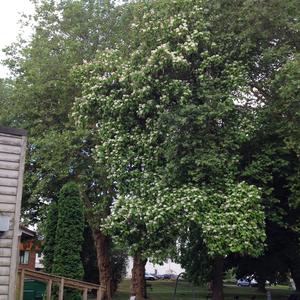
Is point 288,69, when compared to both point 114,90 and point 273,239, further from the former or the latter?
point 273,239

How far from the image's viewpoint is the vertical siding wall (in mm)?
9258

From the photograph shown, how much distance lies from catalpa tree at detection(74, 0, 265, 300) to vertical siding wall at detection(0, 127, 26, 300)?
765 centimetres

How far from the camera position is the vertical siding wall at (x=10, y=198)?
9258 mm

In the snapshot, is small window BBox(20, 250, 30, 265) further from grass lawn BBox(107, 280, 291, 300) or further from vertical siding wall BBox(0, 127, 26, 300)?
vertical siding wall BBox(0, 127, 26, 300)

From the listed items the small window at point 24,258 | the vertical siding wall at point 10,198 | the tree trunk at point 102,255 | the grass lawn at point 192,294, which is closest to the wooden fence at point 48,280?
the vertical siding wall at point 10,198

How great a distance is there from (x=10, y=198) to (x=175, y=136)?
8856 mm

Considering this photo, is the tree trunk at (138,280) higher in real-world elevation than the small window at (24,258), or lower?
lower

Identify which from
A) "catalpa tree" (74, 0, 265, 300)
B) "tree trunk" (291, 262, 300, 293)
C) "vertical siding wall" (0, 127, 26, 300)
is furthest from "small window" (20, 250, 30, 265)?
"vertical siding wall" (0, 127, 26, 300)

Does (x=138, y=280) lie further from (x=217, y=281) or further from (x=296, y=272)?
(x=296, y=272)

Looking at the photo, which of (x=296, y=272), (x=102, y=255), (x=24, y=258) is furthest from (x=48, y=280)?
(x=24, y=258)

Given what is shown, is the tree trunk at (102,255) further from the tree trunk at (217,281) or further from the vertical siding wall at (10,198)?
the vertical siding wall at (10,198)

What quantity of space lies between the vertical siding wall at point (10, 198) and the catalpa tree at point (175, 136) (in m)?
7.65

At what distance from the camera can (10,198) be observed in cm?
948

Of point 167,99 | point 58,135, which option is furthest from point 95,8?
point 167,99
